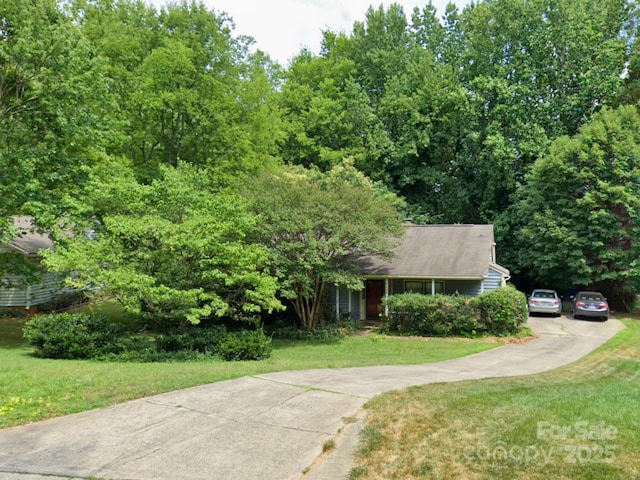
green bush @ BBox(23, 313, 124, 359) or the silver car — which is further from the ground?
the silver car

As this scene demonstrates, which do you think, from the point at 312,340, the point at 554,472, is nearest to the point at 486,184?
the point at 312,340

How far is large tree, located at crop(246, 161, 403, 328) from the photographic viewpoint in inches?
679

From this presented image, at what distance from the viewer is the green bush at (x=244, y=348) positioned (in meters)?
12.9

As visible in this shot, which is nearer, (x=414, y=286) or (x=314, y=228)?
(x=314, y=228)

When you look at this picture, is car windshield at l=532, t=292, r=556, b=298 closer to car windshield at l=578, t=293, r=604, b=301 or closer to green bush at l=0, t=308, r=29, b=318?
car windshield at l=578, t=293, r=604, b=301

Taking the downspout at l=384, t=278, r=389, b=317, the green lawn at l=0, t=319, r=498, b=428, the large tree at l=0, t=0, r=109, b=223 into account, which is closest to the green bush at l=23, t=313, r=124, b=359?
the green lawn at l=0, t=319, r=498, b=428

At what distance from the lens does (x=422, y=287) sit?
22656 millimetres

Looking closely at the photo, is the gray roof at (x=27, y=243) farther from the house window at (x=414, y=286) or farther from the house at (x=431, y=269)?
the house window at (x=414, y=286)

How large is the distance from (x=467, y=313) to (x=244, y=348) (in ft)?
31.4

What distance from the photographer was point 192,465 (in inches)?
201

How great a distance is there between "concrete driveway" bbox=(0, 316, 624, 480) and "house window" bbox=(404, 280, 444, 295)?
42.8ft

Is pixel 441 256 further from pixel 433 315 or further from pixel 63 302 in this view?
pixel 63 302

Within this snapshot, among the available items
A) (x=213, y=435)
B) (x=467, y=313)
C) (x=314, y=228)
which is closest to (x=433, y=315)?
(x=467, y=313)

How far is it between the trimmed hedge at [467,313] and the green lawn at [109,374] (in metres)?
2.22
